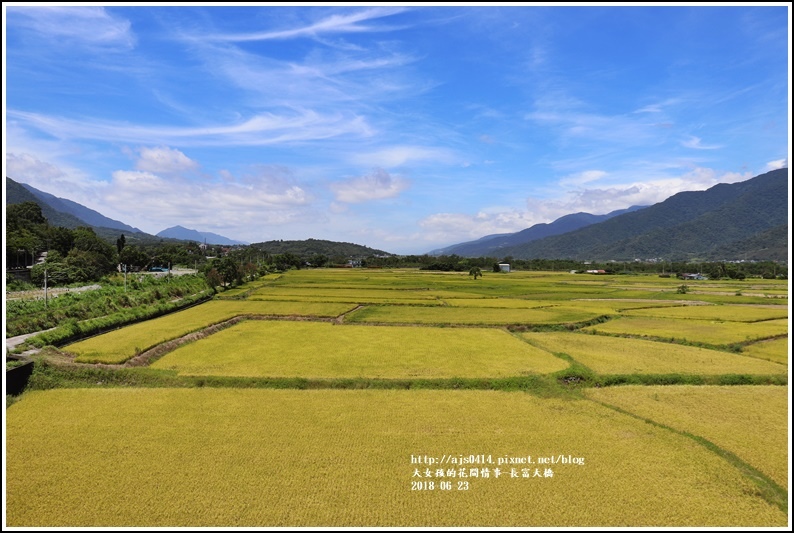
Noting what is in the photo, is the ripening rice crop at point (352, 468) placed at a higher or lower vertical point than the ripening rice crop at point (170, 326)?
lower

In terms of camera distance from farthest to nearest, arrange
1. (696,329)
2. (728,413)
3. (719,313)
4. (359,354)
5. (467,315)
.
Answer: (719,313)
(467,315)
(696,329)
(359,354)
(728,413)

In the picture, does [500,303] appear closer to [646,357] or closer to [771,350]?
[646,357]

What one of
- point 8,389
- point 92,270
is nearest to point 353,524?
point 8,389

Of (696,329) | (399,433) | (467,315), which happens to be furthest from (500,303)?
(399,433)

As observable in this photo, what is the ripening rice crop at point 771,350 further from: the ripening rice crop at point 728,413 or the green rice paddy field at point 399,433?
the ripening rice crop at point 728,413

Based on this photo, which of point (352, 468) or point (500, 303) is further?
point (500, 303)

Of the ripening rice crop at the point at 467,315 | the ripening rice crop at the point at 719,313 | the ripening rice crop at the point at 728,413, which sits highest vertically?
the ripening rice crop at the point at 467,315

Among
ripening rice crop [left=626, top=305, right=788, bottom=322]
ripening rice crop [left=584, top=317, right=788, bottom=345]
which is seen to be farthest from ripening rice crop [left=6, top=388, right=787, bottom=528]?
ripening rice crop [left=626, top=305, right=788, bottom=322]

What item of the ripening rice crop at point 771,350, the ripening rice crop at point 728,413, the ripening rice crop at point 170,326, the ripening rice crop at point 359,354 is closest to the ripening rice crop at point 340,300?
the ripening rice crop at point 170,326
